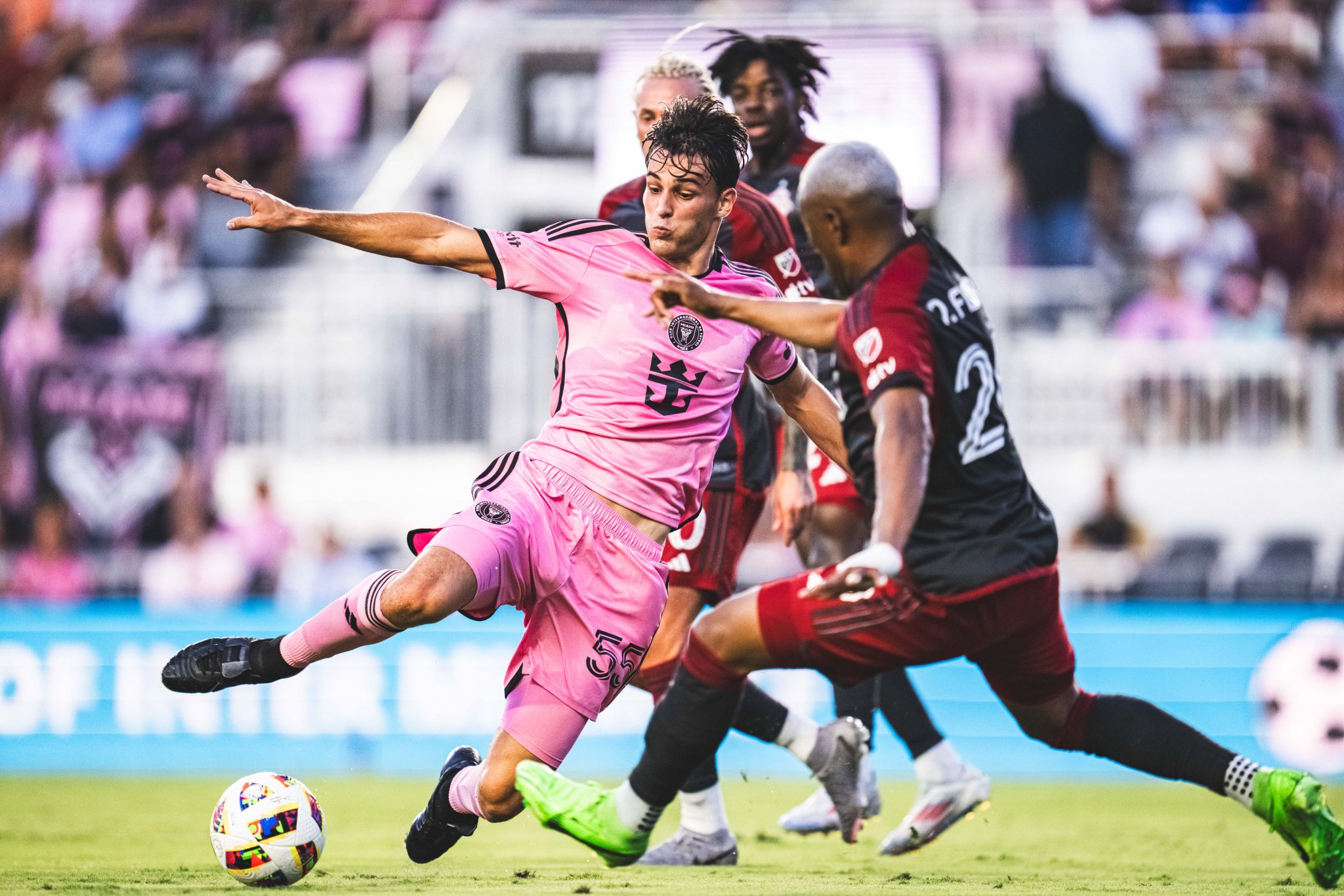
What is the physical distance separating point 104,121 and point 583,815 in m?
13.1

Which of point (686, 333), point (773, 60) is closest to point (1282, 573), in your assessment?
point (773, 60)

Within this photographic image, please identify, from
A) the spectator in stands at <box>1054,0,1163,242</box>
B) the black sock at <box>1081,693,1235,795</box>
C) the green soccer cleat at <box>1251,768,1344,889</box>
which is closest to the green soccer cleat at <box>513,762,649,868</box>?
the black sock at <box>1081,693,1235,795</box>

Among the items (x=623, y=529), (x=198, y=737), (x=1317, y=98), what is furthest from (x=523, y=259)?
(x=1317, y=98)

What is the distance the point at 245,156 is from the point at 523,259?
434 inches

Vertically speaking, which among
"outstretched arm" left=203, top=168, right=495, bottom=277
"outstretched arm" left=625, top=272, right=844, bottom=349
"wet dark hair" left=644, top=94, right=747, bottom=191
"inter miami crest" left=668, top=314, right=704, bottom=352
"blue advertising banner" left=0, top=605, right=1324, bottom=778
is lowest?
"blue advertising banner" left=0, top=605, right=1324, bottom=778

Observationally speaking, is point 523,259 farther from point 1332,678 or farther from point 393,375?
point 393,375

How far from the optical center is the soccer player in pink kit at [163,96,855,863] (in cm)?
566

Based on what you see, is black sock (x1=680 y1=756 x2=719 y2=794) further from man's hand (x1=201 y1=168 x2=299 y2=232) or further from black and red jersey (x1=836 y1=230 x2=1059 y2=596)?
man's hand (x1=201 y1=168 x2=299 y2=232)

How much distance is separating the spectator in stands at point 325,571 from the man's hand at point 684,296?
8.52 m

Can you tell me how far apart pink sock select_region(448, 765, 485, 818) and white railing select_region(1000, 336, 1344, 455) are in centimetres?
843

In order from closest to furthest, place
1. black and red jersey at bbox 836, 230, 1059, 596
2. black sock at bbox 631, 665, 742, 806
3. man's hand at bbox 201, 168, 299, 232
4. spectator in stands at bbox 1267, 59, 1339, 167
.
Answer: black and red jersey at bbox 836, 230, 1059, 596 < black sock at bbox 631, 665, 742, 806 < man's hand at bbox 201, 168, 299, 232 < spectator in stands at bbox 1267, 59, 1339, 167

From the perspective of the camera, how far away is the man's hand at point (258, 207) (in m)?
5.49

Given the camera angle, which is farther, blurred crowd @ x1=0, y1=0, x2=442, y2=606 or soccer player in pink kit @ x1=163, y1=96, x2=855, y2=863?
blurred crowd @ x1=0, y1=0, x2=442, y2=606

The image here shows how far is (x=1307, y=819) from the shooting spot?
211 inches
